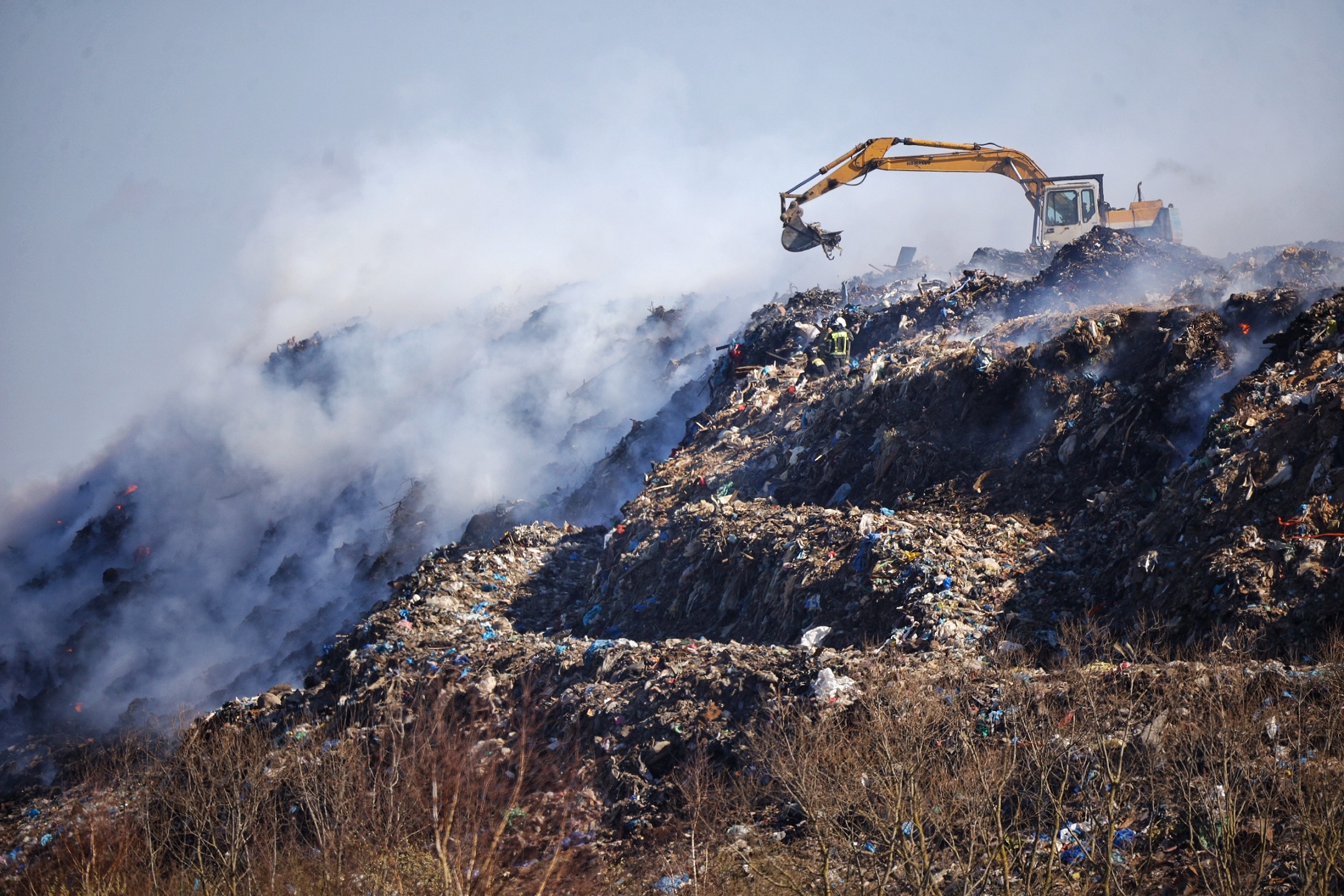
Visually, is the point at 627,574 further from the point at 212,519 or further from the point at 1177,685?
the point at 212,519

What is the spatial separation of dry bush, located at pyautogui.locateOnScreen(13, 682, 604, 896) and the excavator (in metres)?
14.0

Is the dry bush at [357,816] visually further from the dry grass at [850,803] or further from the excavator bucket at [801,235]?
the excavator bucket at [801,235]

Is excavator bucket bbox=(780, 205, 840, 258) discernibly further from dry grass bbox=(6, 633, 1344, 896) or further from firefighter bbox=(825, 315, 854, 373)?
dry grass bbox=(6, 633, 1344, 896)

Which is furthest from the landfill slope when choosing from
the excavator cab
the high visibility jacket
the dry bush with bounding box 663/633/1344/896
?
the excavator cab

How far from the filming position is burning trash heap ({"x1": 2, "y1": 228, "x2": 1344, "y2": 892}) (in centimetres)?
888

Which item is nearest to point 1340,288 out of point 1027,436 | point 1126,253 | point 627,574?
point 1027,436

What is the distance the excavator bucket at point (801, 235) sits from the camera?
1962 centimetres

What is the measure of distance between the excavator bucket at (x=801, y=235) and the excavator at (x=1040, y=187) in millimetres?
876

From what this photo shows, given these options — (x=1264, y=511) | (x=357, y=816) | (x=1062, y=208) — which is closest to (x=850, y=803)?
(x=357, y=816)

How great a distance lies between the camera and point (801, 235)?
776 inches

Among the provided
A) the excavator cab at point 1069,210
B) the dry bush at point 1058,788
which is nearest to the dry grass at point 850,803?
the dry bush at point 1058,788

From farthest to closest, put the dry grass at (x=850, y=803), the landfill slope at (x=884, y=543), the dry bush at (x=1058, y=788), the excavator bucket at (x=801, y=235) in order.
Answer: the excavator bucket at (x=801, y=235), the landfill slope at (x=884, y=543), the dry grass at (x=850, y=803), the dry bush at (x=1058, y=788)

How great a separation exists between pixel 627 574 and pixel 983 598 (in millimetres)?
6083

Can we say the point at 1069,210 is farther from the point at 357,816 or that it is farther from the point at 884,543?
the point at 357,816
